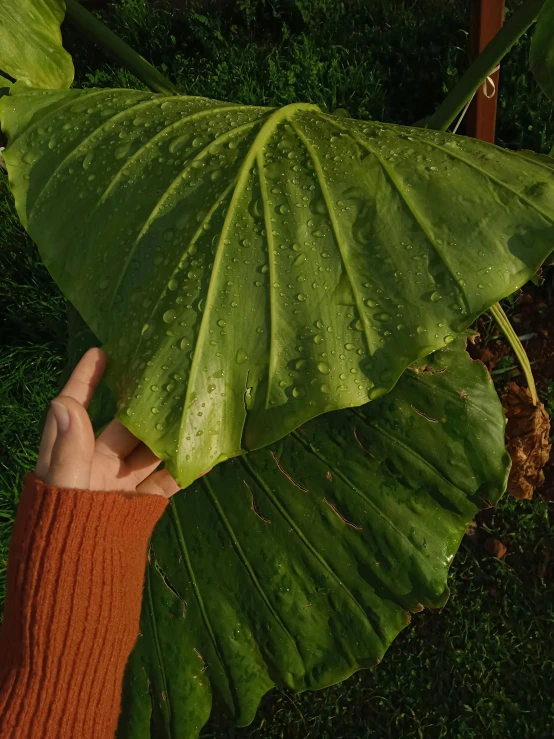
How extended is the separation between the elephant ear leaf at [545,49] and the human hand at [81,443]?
742mm

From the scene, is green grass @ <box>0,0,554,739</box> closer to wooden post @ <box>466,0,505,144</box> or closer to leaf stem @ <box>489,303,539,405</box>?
wooden post @ <box>466,0,505,144</box>

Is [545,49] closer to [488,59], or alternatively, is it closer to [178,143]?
[488,59]

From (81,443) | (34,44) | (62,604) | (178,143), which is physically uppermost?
(34,44)

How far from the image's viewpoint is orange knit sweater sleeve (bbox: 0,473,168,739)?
83 centimetres

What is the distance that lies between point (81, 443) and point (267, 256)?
321 mm

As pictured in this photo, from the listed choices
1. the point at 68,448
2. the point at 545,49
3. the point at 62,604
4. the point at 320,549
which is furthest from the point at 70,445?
the point at 545,49

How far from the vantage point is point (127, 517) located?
34.9 inches

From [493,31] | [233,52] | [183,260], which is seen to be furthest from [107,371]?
[233,52]

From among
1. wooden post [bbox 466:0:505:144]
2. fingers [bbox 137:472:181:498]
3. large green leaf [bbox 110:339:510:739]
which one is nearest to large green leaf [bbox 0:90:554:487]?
fingers [bbox 137:472:181:498]

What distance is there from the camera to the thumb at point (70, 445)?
82 cm

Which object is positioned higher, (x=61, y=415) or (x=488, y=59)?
(x=61, y=415)

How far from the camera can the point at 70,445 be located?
2.72ft

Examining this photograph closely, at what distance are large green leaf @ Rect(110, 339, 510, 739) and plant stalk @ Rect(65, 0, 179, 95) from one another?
2.59ft

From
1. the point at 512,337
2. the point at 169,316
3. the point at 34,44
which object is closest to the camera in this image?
the point at 169,316
